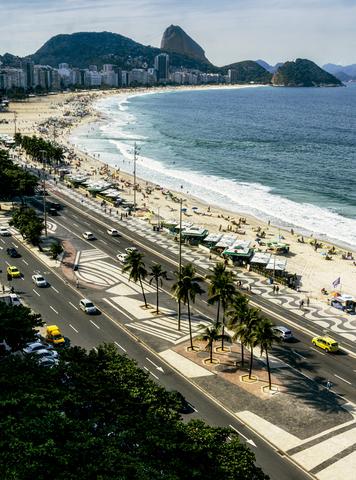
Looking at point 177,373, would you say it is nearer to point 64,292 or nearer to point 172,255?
point 64,292

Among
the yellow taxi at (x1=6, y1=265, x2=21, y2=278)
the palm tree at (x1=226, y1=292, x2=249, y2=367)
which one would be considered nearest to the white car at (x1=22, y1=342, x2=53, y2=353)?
the palm tree at (x1=226, y1=292, x2=249, y2=367)

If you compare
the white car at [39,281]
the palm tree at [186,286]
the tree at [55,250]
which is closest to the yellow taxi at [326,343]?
the palm tree at [186,286]

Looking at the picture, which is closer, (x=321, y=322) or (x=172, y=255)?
(x=321, y=322)

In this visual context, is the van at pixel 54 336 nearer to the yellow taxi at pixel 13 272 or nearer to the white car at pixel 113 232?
the yellow taxi at pixel 13 272

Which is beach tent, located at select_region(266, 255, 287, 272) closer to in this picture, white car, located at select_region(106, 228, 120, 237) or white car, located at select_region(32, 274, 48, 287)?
white car, located at select_region(106, 228, 120, 237)

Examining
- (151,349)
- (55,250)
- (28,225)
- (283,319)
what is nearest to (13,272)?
(55,250)

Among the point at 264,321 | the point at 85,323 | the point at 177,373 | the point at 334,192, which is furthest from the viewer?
the point at 334,192

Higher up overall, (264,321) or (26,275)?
(264,321)

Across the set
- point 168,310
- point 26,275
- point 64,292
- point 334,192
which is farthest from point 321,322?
point 334,192
